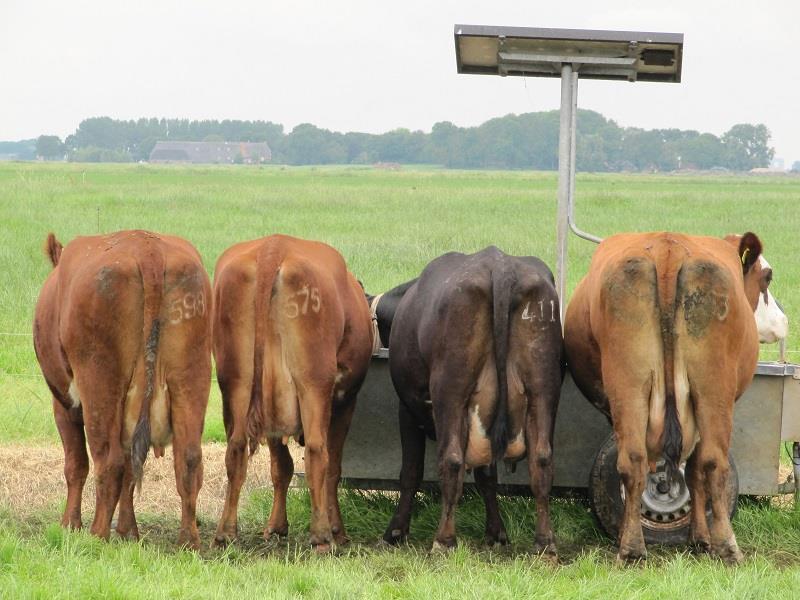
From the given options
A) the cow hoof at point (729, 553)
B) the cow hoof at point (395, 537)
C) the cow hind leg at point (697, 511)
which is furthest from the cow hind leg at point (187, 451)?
the cow hoof at point (729, 553)

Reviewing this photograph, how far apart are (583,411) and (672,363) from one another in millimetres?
1222

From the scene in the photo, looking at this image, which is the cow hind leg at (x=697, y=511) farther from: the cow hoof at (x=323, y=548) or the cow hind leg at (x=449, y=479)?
the cow hoof at (x=323, y=548)

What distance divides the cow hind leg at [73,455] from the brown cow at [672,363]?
121 inches

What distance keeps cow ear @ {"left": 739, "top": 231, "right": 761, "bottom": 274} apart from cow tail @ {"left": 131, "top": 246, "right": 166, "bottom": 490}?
3355mm

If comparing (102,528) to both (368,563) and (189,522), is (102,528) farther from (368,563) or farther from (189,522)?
(368,563)

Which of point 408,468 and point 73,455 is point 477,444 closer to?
point 408,468

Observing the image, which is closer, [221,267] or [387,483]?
[221,267]

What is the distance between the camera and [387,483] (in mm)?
7398

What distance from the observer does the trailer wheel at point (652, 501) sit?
662 cm

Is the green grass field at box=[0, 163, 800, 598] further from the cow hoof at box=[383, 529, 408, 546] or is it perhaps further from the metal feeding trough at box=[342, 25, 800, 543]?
the metal feeding trough at box=[342, 25, 800, 543]

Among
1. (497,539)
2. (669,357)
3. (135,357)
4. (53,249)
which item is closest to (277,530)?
(497,539)

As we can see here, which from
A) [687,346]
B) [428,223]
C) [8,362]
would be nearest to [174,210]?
[428,223]

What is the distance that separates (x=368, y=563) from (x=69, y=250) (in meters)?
2.39

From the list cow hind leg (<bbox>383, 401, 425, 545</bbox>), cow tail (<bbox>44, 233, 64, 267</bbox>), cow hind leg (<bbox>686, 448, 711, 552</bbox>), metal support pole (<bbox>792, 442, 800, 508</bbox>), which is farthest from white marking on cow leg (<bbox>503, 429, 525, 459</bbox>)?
cow tail (<bbox>44, 233, 64, 267</bbox>)
